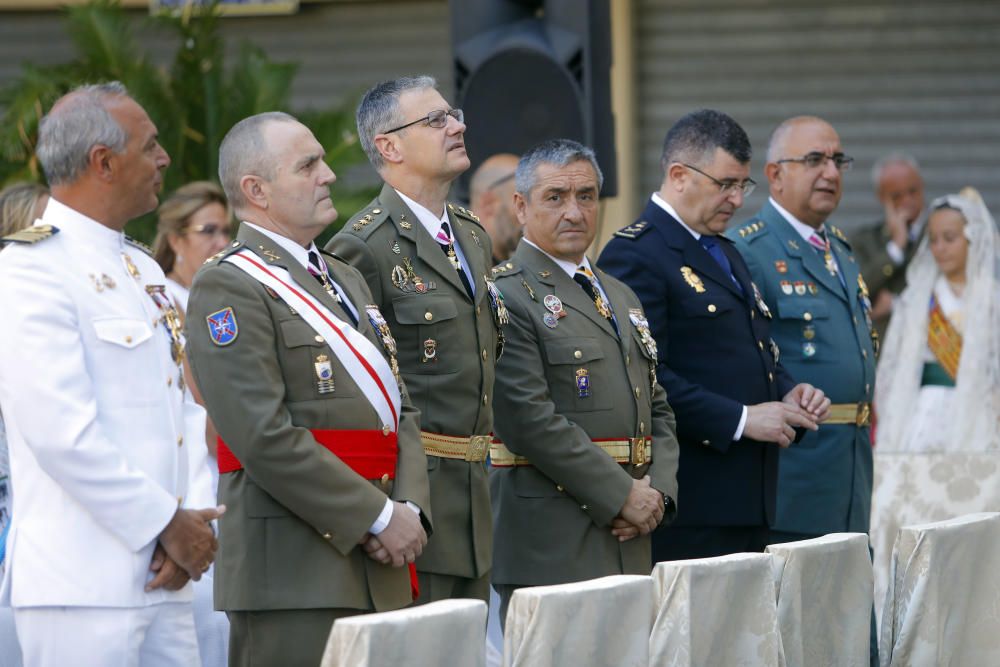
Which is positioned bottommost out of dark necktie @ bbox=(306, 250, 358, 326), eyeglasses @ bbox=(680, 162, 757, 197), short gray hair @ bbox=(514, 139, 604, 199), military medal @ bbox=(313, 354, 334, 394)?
military medal @ bbox=(313, 354, 334, 394)

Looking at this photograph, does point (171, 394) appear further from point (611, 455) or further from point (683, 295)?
point (683, 295)

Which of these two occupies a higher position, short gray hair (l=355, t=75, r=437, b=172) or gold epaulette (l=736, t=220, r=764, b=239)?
short gray hair (l=355, t=75, r=437, b=172)

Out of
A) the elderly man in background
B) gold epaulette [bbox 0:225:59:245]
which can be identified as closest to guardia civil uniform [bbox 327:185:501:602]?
gold epaulette [bbox 0:225:59:245]

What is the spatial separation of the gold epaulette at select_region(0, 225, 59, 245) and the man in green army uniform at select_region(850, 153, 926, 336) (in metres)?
5.05

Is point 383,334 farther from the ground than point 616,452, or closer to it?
farther from the ground

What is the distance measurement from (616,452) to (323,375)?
109 centimetres

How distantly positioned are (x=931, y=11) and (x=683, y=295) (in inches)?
181

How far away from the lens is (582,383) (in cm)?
407

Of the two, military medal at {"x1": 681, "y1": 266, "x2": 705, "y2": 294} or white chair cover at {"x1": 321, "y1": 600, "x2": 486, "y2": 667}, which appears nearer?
white chair cover at {"x1": 321, "y1": 600, "x2": 486, "y2": 667}

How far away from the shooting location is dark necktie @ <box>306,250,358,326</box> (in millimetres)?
3369

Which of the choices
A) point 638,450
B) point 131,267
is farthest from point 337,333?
point 638,450

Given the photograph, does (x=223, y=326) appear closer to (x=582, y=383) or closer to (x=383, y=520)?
(x=383, y=520)

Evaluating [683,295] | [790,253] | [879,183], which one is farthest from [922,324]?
[683,295]

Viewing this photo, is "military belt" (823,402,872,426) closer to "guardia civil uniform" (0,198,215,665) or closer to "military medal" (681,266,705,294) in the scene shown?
"military medal" (681,266,705,294)
